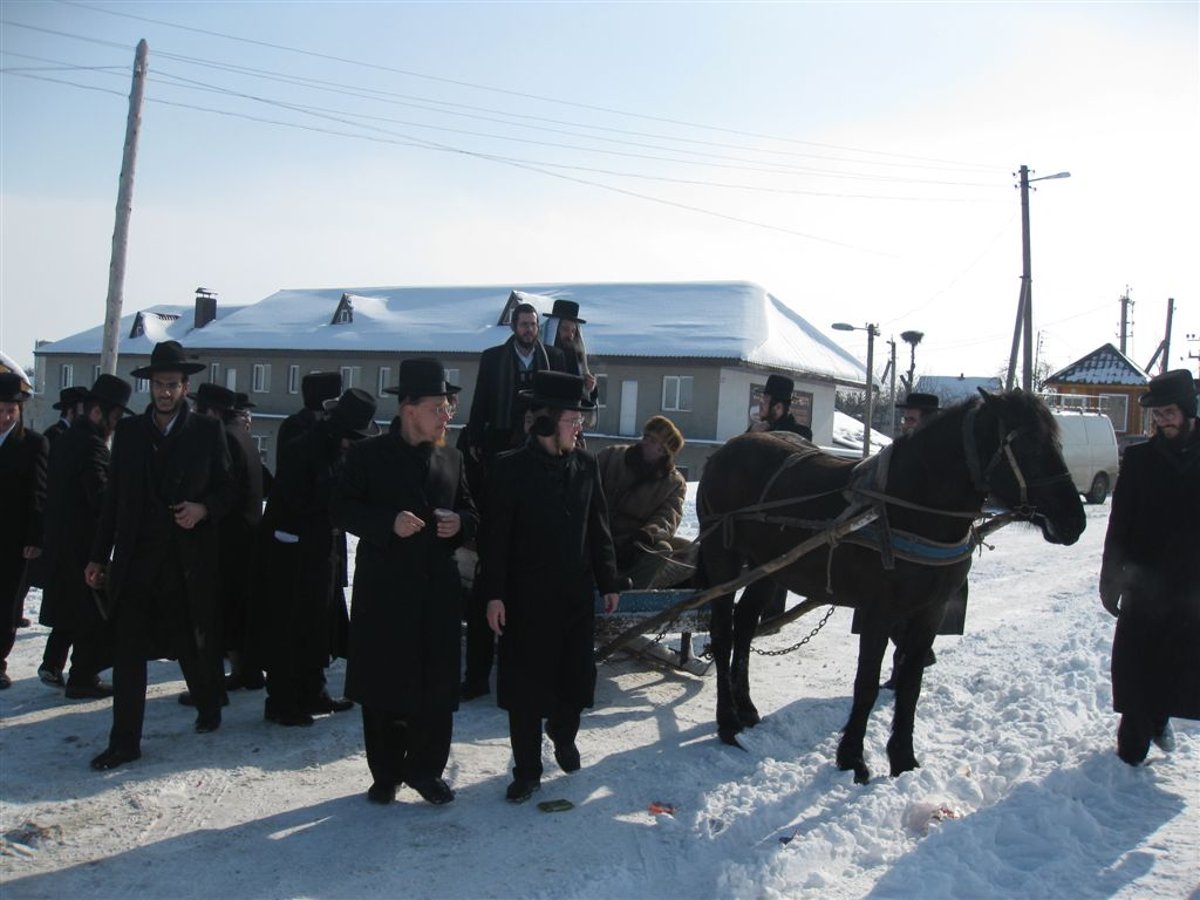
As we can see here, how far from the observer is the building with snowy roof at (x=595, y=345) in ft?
116

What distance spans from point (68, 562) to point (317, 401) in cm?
190

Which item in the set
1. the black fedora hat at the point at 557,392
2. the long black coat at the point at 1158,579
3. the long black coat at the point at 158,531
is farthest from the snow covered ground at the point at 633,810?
the black fedora hat at the point at 557,392

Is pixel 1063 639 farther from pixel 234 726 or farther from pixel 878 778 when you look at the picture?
pixel 234 726

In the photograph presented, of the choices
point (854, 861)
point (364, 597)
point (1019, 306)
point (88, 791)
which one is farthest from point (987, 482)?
point (1019, 306)

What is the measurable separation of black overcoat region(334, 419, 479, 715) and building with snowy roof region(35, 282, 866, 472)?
26.4m

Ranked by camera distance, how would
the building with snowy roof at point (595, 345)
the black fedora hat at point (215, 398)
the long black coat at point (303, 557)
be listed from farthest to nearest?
the building with snowy roof at point (595, 345) < the black fedora hat at point (215, 398) < the long black coat at point (303, 557)

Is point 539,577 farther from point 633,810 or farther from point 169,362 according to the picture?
point 169,362

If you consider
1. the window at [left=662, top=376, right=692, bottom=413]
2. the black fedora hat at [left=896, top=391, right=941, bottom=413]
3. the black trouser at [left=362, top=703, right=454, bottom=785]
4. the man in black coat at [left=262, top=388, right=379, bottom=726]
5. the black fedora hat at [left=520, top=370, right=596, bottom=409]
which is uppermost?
the window at [left=662, top=376, right=692, bottom=413]

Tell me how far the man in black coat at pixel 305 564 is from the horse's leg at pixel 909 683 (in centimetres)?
341

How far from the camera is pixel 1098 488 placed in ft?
89.5

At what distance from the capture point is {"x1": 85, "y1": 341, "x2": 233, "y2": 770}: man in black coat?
5234mm

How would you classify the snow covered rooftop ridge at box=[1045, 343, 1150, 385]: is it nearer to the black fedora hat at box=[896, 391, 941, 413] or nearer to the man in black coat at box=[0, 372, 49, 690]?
the black fedora hat at box=[896, 391, 941, 413]

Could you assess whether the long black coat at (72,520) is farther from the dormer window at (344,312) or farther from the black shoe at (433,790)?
the dormer window at (344,312)

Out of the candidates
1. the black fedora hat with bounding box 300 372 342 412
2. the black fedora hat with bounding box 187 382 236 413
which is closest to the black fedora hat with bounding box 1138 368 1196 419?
the black fedora hat with bounding box 300 372 342 412
